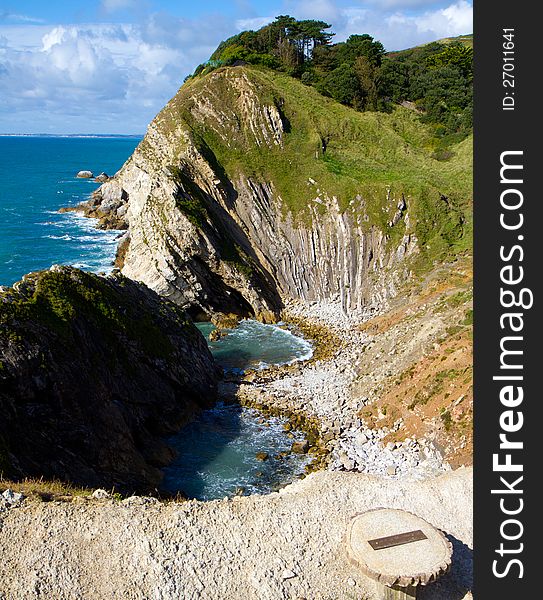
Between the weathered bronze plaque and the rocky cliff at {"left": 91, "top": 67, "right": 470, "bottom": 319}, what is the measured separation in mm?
35355

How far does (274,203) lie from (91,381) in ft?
115

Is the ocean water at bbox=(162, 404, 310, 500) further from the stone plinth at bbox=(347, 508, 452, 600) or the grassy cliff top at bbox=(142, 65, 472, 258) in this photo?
the grassy cliff top at bbox=(142, 65, 472, 258)

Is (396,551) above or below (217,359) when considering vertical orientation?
above

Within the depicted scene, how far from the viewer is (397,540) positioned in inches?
611

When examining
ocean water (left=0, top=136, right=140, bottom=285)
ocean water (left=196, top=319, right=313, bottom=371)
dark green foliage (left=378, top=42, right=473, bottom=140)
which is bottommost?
ocean water (left=196, top=319, right=313, bottom=371)

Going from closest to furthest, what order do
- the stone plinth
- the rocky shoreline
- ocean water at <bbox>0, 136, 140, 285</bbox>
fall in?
the stone plinth → the rocky shoreline → ocean water at <bbox>0, 136, 140, 285</bbox>

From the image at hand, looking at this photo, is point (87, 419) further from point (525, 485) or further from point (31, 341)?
point (525, 485)

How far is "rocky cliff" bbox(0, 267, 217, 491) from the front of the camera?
22859 mm

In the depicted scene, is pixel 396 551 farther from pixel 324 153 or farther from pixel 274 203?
pixel 324 153

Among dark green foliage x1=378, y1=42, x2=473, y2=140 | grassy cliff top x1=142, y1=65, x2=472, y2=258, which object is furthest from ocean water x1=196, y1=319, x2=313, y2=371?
dark green foliage x1=378, y1=42, x2=473, y2=140

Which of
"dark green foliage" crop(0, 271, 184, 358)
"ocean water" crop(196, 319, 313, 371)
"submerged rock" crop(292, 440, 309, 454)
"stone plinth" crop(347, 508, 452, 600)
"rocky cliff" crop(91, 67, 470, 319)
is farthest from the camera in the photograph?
"rocky cliff" crop(91, 67, 470, 319)

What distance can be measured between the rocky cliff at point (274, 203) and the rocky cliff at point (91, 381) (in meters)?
15.1

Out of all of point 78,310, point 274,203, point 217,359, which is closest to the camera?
point 78,310

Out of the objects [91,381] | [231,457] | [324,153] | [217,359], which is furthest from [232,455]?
[324,153]
